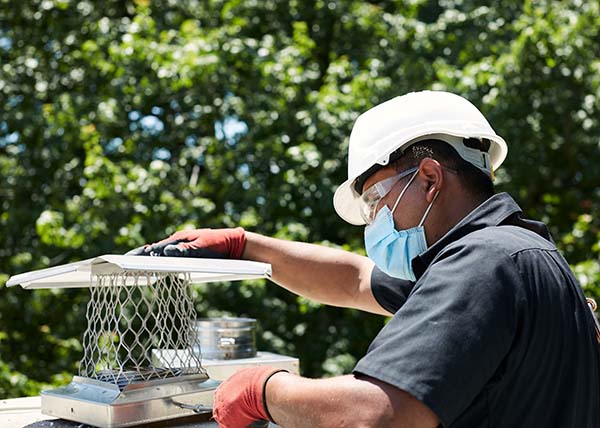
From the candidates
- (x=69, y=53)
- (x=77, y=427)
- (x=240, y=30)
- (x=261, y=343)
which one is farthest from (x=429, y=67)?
(x=77, y=427)

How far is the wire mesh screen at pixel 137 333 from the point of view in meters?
2.12

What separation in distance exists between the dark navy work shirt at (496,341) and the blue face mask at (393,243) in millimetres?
289

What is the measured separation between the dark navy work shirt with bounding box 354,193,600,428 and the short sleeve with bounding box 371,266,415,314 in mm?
982

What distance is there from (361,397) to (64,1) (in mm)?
7018

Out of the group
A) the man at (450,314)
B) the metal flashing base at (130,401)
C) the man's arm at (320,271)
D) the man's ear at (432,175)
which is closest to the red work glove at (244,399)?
the man at (450,314)

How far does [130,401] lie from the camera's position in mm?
1991

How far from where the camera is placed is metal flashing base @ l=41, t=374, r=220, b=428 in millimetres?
1981

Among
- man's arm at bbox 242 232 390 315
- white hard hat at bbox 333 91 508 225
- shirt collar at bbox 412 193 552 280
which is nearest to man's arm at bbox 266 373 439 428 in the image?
shirt collar at bbox 412 193 552 280

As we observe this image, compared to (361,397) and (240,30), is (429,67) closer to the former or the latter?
(240,30)

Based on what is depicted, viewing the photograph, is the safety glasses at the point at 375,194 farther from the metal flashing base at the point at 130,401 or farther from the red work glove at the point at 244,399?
the metal flashing base at the point at 130,401

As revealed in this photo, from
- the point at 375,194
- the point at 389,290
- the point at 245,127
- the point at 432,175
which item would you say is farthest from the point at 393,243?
the point at 245,127

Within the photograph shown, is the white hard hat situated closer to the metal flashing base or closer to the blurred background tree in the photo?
the metal flashing base

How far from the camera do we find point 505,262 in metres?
1.57

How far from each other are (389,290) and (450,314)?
118cm
